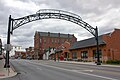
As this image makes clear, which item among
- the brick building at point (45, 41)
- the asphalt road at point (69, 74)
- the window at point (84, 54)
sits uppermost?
the brick building at point (45, 41)

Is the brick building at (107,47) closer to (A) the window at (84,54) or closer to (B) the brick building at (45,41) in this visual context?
(A) the window at (84,54)

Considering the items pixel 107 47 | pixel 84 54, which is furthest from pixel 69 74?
pixel 84 54

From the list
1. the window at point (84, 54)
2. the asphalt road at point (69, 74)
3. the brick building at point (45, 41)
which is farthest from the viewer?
the brick building at point (45, 41)

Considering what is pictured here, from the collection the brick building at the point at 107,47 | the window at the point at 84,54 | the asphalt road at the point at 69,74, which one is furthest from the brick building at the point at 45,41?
the asphalt road at the point at 69,74

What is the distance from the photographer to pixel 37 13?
34.9m

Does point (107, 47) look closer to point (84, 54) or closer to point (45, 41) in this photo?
point (84, 54)

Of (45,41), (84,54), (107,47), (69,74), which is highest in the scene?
(45,41)

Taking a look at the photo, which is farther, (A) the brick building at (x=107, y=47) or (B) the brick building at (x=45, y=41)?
(B) the brick building at (x=45, y=41)

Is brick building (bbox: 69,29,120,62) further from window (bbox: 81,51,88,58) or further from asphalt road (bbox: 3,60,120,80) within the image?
asphalt road (bbox: 3,60,120,80)

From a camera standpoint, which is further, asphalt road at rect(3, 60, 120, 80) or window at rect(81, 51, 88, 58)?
window at rect(81, 51, 88, 58)

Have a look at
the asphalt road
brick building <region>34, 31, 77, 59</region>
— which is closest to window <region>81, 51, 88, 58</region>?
the asphalt road

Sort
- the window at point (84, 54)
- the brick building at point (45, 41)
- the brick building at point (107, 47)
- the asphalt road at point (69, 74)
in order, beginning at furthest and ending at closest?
the brick building at point (45, 41) → the window at point (84, 54) → the brick building at point (107, 47) → the asphalt road at point (69, 74)

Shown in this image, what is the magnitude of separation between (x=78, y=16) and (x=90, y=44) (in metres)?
22.8

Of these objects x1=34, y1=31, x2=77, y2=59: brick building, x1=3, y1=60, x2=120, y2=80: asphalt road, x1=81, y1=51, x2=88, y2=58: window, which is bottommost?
x1=3, y1=60, x2=120, y2=80: asphalt road
